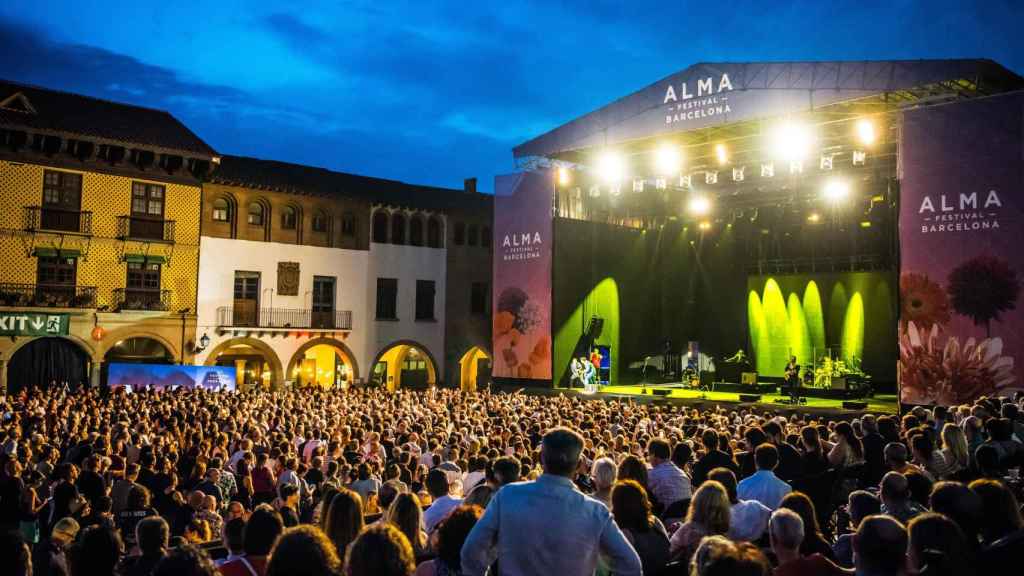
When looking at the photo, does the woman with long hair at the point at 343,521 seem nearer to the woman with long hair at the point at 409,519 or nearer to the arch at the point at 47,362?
the woman with long hair at the point at 409,519

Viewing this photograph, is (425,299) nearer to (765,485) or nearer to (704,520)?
(765,485)

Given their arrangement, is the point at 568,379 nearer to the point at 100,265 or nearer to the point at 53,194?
the point at 100,265

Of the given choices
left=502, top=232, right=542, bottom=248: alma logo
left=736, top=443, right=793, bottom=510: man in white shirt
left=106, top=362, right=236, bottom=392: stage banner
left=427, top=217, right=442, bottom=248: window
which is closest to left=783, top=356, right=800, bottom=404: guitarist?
left=502, top=232, right=542, bottom=248: alma logo

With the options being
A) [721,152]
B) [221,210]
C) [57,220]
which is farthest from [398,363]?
[721,152]

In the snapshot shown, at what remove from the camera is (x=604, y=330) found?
32469 millimetres

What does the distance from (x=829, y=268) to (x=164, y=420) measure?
26.0m

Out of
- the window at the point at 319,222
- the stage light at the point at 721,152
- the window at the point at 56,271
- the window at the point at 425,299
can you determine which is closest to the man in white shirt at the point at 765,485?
the stage light at the point at 721,152

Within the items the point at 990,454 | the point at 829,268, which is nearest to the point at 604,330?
the point at 829,268

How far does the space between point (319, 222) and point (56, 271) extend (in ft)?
34.4

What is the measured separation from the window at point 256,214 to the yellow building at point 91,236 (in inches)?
88.4

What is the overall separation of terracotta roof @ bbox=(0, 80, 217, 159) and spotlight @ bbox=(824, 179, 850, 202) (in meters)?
22.4

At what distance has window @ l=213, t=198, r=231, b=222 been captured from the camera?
32.4 metres

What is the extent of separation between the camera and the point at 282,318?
1324 inches

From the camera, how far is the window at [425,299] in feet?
125
